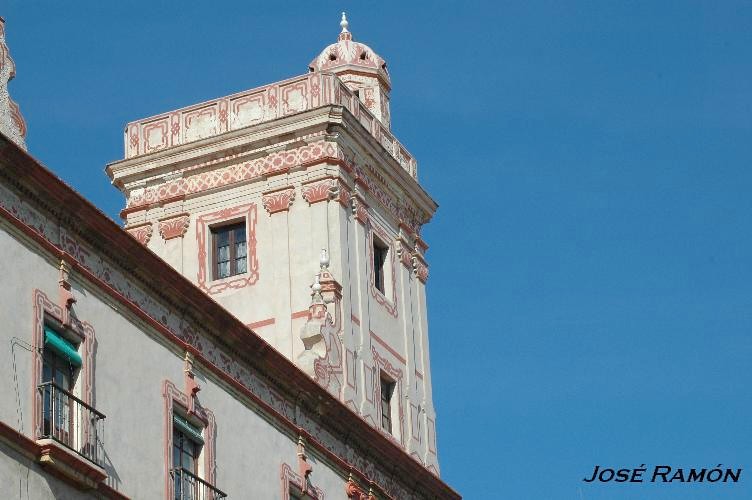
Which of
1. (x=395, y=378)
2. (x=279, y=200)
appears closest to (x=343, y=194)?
(x=279, y=200)

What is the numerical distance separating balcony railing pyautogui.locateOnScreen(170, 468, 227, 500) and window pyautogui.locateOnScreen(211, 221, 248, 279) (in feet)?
44.2

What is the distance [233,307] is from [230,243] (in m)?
1.87

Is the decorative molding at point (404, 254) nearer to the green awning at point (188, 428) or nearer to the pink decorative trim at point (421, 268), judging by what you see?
the pink decorative trim at point (421, 268)

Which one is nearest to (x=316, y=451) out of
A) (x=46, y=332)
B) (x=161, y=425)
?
(x=161, y=425)

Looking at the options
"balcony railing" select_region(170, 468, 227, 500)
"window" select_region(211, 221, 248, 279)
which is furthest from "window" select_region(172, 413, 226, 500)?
"window" select_region(211, 221, 248, 279)

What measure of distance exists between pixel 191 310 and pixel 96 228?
3150 millimetres

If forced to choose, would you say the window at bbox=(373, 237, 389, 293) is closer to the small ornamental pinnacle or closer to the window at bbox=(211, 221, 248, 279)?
the window at bbox=(211, 221, 248, 279)

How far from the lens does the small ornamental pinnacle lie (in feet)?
107

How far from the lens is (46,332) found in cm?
3114

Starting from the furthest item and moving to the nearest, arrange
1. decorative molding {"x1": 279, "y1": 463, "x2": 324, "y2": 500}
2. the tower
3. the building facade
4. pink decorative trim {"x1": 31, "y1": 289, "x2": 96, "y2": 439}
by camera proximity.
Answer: the tower, decorative molding {"x1": 279, "y1": 463, "x2": 324, "y2": 500}, the building facade, pink decorative trim {"x1": 31, "y1": 289, "x2": 96, "y2": 439}

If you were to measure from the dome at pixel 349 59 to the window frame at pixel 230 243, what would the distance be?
5.70 meters

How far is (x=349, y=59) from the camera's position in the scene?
51.8 m

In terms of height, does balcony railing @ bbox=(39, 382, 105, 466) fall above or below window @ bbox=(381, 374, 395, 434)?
below

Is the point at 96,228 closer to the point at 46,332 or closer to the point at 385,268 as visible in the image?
the point at 46,332
